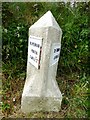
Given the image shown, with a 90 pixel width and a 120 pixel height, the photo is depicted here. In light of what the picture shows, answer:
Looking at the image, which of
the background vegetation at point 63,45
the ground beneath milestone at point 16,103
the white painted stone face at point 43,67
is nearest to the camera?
the white painted stone face at point 43,67

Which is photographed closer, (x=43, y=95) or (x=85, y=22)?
(x=43, y=95)

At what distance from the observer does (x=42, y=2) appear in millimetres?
3008

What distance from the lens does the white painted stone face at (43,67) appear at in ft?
7.78

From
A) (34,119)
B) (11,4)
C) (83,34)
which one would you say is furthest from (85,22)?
(34,119)

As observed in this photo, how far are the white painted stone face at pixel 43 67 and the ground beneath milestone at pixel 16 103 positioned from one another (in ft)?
0.14

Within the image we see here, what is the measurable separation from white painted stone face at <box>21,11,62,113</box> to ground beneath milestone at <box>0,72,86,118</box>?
41 mm

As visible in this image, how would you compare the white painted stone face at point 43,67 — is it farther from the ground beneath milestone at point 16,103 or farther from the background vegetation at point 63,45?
the background vegetation at point 63,45

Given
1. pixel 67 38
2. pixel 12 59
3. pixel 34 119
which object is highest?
pixel 67 38

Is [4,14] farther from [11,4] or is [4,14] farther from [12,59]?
[12,59]

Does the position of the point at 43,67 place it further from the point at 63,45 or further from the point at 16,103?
the point at 63,45

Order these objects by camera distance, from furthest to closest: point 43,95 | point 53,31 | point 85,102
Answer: point 85,102
point 43,95
point 53,31

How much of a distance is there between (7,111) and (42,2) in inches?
40.9

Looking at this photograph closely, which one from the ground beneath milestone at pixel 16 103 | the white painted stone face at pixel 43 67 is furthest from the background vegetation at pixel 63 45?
the white painted stone face at pixel 43 67

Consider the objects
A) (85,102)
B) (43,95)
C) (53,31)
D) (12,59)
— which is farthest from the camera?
(12,59)
